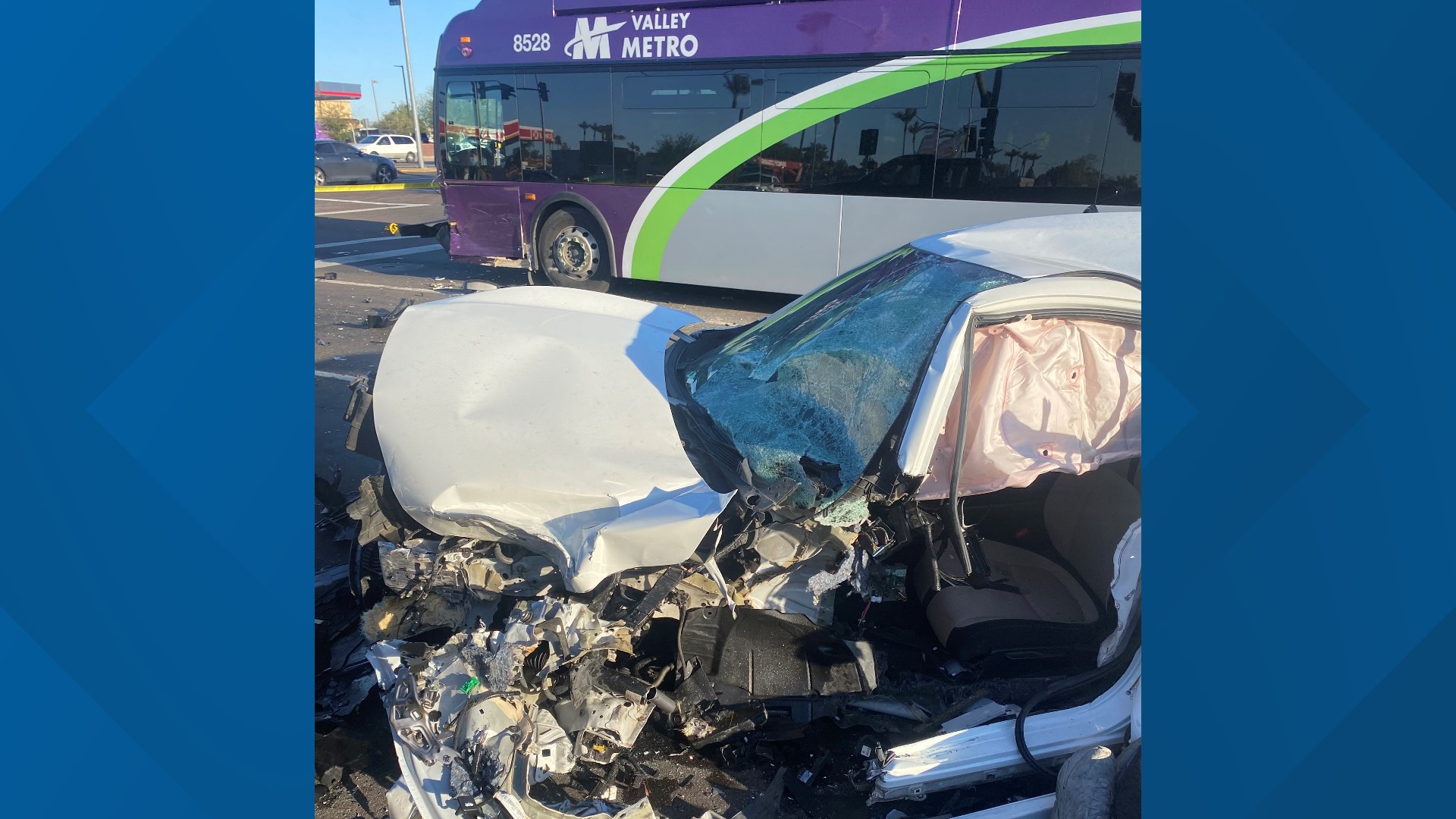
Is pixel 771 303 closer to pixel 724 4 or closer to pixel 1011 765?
pixel 724 4

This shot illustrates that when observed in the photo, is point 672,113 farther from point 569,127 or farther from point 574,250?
point 574,250

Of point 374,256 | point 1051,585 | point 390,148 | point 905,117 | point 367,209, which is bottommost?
point 1051,585

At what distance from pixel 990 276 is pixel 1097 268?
0.37 m

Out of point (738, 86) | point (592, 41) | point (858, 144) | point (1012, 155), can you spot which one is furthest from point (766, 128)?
point (1012, 155)

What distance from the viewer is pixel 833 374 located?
3.14 meters

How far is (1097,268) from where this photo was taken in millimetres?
3018

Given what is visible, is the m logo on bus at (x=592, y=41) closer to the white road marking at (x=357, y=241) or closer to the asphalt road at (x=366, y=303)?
the asphalt road at (x=366, y=303)

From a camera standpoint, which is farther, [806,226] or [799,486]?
[806,226]

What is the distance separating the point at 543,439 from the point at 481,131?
8.86 m

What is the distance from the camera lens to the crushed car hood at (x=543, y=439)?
260cm

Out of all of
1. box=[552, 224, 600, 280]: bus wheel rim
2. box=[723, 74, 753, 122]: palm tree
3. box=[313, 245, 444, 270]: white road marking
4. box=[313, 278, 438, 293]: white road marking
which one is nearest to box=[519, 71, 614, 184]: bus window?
box=[552, 224, 600, 280]: bus wheel rim

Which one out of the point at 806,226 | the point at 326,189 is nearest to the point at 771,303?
the point at 806,226

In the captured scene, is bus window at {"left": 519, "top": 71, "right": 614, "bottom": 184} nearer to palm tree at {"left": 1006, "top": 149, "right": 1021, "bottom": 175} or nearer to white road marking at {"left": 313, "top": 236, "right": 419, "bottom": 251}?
palm tree at {"left": 1006, "top": 149, "right": 1021, "bottom": 175}

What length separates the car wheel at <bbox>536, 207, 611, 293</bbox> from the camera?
34.2ft
